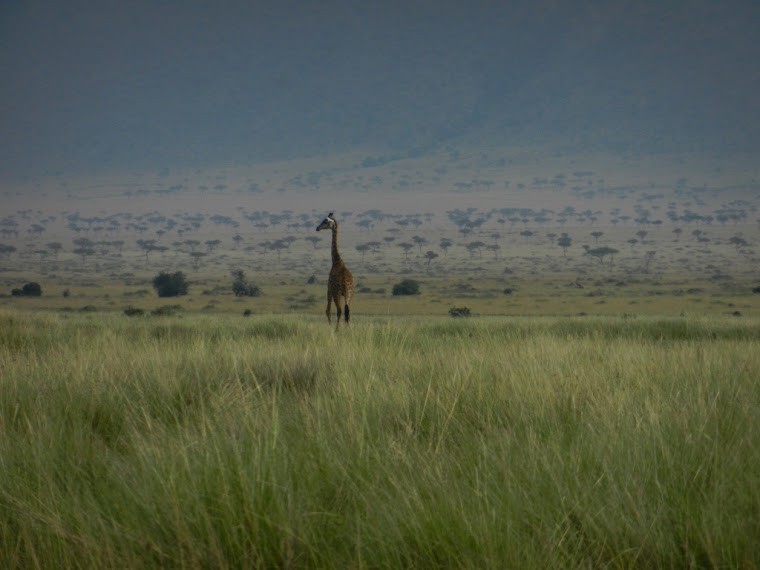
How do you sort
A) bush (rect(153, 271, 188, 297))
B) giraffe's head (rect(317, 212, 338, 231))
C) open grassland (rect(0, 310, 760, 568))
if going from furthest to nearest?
bush (rect(153, 271, 188, 297)), giraffe's head (rect(317, 212, 338, 231)), open grassland (rect(0, 310, 760, 568))

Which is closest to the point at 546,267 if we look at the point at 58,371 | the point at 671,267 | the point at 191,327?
the point at 671,267

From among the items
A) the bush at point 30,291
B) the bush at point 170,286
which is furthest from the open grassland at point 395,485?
the bush at point 170,286

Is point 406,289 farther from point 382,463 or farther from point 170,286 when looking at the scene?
point 382,463

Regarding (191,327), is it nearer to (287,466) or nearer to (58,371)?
(58,371)

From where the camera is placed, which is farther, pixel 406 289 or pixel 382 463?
pixel 406 289

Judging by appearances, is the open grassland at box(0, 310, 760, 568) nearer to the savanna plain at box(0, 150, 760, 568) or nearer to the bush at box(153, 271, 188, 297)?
the savanna plain at box(0, 150, 760, 568)

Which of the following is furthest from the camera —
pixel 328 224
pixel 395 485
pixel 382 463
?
pixel 328 224

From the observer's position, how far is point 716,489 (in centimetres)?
283

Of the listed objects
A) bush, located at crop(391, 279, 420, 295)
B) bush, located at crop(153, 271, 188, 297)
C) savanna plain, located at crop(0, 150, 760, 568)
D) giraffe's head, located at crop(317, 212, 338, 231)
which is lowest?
bush, located at crop(391, 279, 420, 295)

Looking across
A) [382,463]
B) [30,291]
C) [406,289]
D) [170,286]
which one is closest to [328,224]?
[382,463]

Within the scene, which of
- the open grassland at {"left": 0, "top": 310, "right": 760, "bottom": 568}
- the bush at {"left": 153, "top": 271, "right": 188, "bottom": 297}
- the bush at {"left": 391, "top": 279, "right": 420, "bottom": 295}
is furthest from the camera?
the bush at {"left": 391, "top": 279, "right": 420, "bottom": 295}


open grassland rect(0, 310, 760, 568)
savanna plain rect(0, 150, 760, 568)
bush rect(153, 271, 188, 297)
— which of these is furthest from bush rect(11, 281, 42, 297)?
open grassland rect(0, 310, 760, 568)

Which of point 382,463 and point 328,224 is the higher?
point 328,224

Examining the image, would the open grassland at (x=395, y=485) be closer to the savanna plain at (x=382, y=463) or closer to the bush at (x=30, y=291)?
the savanna plain at (x=382, y=463)
